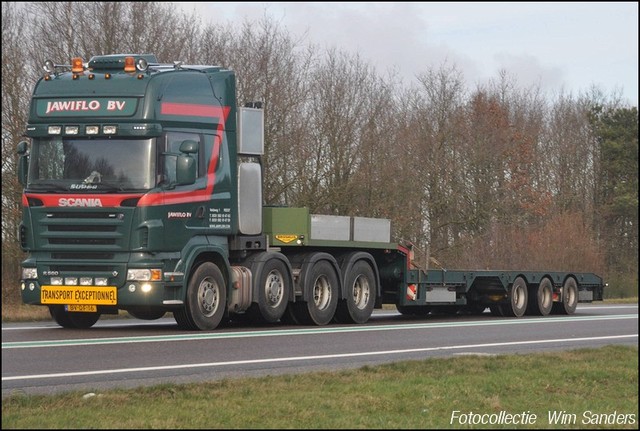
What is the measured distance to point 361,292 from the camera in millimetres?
21375

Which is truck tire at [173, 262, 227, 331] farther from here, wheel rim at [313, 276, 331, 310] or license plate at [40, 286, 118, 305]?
wheel rim at [313, 276, 331, 310]

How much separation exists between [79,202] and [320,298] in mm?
5322

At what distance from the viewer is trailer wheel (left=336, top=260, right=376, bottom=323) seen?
20875mm

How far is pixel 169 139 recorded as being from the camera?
56.3 feet

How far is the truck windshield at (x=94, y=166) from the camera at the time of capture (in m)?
16.7

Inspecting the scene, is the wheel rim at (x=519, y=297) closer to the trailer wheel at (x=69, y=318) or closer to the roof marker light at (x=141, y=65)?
the trailer wheel at (x=69, y=318)

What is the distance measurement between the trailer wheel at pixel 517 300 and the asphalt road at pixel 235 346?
2.19m

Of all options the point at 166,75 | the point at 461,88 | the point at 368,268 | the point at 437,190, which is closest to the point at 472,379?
the point at 166,75

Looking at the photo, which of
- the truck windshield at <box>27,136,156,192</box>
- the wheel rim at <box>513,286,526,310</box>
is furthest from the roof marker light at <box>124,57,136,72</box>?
the wheel rim at <box>513,286,526,310</box>

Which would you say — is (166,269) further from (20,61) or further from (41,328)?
(20,61)

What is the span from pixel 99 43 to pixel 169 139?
16.2 meters

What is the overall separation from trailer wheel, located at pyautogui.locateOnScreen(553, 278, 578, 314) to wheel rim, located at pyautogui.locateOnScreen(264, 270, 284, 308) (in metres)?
9.65

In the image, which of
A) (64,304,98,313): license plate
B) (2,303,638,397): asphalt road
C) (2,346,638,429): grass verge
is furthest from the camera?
(64,304,98,313): license plate
